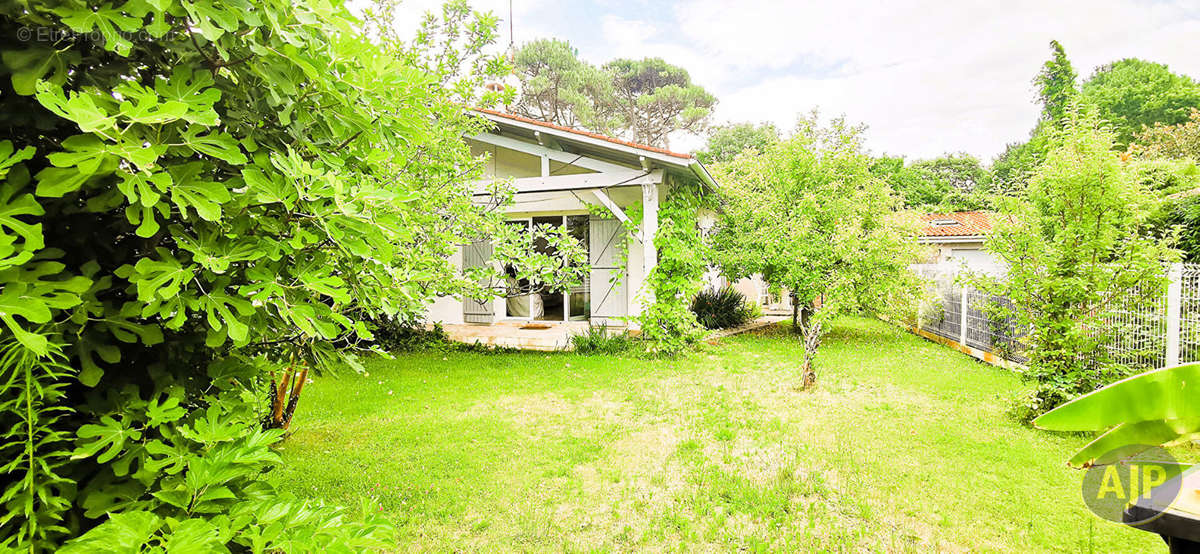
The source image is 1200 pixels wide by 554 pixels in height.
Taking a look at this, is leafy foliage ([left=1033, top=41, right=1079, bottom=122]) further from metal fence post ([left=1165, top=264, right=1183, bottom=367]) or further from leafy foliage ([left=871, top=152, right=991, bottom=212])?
metal fence post ([left=1165, top=264, right=1183, bottom=367])

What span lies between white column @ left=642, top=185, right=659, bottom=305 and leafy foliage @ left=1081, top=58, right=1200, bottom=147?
3175 cm

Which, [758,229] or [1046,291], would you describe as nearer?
[1046,291]

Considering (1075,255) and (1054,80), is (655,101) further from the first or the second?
(1075,255)

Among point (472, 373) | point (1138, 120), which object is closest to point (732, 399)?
point (472, 373)

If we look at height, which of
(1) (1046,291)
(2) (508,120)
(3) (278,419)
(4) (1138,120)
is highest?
(4) (1138,120)

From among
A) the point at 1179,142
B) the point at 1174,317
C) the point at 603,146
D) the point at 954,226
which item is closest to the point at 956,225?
the point at 954,226

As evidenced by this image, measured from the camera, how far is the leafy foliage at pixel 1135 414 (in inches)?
40.9

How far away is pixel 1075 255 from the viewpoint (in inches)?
192

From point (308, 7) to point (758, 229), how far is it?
1061 cm

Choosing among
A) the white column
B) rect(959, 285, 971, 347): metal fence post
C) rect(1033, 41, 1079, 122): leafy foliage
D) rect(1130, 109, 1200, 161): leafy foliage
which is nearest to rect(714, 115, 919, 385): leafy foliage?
rect(959, 285, 971, 347): metal fence post

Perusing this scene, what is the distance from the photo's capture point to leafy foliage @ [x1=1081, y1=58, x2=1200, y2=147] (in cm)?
2805

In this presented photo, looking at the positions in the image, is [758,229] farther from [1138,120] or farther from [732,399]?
[1138,120]

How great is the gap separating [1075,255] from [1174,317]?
1854 mm

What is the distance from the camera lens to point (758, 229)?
11062 mm
